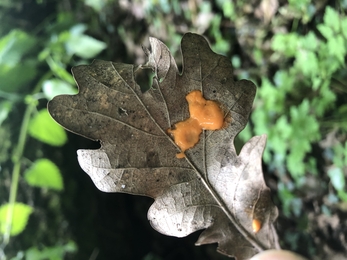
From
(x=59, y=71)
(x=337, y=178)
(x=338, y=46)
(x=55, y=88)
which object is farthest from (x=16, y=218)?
(x=338, y=46)

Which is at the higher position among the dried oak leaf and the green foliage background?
the dried oak leaf

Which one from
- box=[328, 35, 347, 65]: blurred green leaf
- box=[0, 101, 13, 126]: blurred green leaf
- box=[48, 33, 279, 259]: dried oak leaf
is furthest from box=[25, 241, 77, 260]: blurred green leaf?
box=[328, 35, 347, 65]: blurred green leaf

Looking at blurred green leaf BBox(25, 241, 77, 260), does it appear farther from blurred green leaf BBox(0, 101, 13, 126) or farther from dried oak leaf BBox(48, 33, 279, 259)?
dried oak leaf BBox(48, 33, 279, 259)

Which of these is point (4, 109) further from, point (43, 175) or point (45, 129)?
point (43, 175)

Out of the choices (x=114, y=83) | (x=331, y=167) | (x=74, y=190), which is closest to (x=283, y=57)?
(x=331, y=167)

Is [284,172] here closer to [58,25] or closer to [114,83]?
[114,83]

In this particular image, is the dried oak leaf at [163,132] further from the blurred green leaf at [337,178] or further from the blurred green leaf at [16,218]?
the blurred green leaf at [16,218]

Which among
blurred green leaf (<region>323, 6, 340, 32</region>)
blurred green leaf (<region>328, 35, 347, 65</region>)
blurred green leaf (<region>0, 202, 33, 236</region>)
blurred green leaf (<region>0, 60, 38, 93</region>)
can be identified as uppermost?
blurred green leaf (<region>323, 6, 340, 32</region>)
